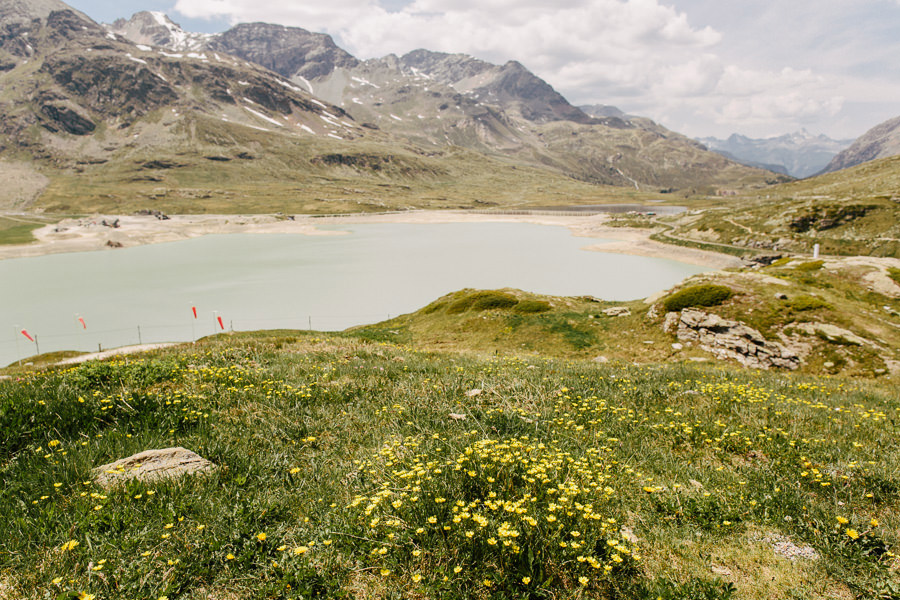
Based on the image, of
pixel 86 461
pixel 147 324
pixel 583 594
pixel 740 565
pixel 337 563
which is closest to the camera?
pixel 583 594

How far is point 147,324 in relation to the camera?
54531 mm

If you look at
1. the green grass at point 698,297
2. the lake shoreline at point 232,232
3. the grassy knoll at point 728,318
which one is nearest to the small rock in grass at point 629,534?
the grassy knoll at point 728,318

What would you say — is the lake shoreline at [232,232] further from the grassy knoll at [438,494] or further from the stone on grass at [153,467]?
the stone on grass at [153,467]

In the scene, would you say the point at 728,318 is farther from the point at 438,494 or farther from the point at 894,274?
the point at 438,494

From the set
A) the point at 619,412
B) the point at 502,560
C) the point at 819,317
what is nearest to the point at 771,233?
the point at 819,317

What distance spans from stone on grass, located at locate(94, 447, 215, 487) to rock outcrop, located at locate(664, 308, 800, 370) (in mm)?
25258

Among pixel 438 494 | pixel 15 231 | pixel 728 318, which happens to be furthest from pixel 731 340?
pixel 15 231

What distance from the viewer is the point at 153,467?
21.3 feet

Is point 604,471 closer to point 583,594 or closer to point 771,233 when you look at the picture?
point 583,594

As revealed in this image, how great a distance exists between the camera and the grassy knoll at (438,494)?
473 cm

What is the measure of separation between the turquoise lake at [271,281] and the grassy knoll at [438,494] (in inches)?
1757

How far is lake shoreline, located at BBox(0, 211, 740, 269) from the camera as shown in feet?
349

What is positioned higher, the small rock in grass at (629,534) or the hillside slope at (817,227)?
the hillside slope at (817,227)

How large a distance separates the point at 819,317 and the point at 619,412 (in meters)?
22.7
